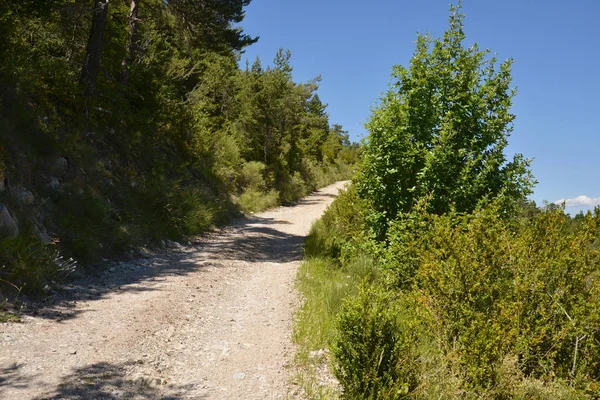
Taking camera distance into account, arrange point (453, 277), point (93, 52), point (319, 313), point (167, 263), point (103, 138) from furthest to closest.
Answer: point (103, 138) < point (93, 52) < point (167, 263) < point (319, 313) < point (453, 277)

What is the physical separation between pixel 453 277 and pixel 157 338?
3.79m

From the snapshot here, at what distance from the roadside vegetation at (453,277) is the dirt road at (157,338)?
21.5 inches

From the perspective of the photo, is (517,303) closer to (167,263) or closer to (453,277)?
(453,277)

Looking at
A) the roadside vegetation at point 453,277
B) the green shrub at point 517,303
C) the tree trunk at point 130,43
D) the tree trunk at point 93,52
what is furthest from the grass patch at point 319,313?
the tree trunk at point 130,43

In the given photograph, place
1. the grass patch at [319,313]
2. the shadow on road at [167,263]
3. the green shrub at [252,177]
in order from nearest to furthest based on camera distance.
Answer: the grass patch at [319,313] → the shadow on road at [167,263] → the green shrub at [252,177]

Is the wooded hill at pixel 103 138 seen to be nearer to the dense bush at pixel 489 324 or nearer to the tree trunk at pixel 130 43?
the tree trunk at pixel 130 43

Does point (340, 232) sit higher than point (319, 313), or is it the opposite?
point (340, 232)

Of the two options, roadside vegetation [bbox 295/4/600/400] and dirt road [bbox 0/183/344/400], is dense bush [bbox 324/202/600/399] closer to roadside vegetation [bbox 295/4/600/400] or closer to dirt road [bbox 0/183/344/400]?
roadside vegetation [bbox 295/4/600/400]

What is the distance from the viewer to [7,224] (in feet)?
21.0

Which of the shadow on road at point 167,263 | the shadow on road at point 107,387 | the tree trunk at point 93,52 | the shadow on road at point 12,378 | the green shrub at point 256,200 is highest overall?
the tree trunk at point 93,52

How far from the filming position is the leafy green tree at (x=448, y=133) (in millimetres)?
7477

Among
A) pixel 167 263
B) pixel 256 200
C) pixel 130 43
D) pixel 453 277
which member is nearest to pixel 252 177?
pixel 256 200

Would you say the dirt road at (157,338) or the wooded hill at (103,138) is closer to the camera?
the dirt road at (157,338)

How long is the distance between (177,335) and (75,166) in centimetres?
627
